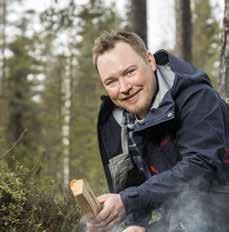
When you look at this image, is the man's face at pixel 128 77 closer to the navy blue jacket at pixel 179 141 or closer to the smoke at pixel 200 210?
the navy blue jacket at pixel 179 141

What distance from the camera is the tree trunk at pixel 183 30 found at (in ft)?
22.7

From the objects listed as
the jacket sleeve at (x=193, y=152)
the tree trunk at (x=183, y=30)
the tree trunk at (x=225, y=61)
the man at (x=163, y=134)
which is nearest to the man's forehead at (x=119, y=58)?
the man at (x=163, y=134)

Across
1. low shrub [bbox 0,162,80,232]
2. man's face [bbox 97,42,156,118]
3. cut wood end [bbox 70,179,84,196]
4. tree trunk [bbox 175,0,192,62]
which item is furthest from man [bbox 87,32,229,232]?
tree trunk [bbox 175,0,192,62]

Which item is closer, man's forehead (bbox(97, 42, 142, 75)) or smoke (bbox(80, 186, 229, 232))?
smoke (bbox(80, 186, 229, 232))

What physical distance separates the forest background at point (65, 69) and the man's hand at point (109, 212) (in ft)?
5.67

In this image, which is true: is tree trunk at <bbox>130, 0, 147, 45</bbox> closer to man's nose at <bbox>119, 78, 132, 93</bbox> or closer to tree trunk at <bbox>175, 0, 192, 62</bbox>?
tree trunk at <bbox>175, 0, 192, 62</bbox>

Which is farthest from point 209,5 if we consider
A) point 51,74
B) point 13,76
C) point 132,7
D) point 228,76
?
point 228,76

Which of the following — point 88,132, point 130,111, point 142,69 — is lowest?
point 88,132

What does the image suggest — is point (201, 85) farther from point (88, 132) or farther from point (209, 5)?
point (209, 5)

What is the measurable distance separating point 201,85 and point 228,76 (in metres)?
1.39

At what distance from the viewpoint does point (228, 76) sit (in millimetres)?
3936

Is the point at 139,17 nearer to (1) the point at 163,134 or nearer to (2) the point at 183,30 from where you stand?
(2) the point at 183,30

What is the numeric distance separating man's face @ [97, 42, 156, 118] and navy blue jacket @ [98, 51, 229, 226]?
0.09 metres

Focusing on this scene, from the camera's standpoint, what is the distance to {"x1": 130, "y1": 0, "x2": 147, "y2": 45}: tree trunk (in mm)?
6276
